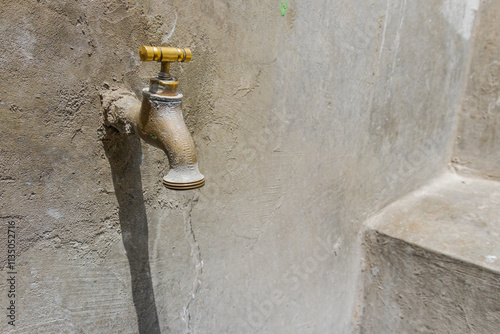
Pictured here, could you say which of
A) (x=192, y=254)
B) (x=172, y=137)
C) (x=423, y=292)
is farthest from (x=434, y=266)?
(x=172, y=137)

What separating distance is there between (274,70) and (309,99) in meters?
0.23

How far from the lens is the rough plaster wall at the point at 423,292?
1.59 metres

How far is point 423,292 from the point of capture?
176 centimetres

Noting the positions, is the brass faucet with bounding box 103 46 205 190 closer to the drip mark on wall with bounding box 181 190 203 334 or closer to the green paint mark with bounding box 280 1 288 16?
the drip mark on wall with bounding box 181 190 203 334

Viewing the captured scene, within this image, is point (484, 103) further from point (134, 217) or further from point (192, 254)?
point (134, 217)

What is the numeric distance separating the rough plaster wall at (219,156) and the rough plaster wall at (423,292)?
119 millimetres

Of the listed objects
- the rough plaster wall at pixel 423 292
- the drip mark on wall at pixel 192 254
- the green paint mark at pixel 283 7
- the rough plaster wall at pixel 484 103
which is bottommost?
the rough plaster wall at pixel 423 292

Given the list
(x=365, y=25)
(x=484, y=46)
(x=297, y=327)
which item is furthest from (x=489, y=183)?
(x=297, y=327)

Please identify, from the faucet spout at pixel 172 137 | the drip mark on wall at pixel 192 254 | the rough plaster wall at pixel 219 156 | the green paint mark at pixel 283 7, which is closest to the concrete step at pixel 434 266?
the rough plaster wall at pixel 219 156

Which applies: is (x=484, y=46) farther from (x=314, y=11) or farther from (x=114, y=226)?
(x=114, y=226)

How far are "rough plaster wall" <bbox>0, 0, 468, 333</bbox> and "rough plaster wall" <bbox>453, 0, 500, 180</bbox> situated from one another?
1.26 ft

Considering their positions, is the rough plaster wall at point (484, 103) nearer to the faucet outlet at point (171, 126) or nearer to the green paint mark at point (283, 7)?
the green paint mark at point (283, 7)

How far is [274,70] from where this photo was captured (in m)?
1.36

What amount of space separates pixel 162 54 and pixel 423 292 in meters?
1.63
